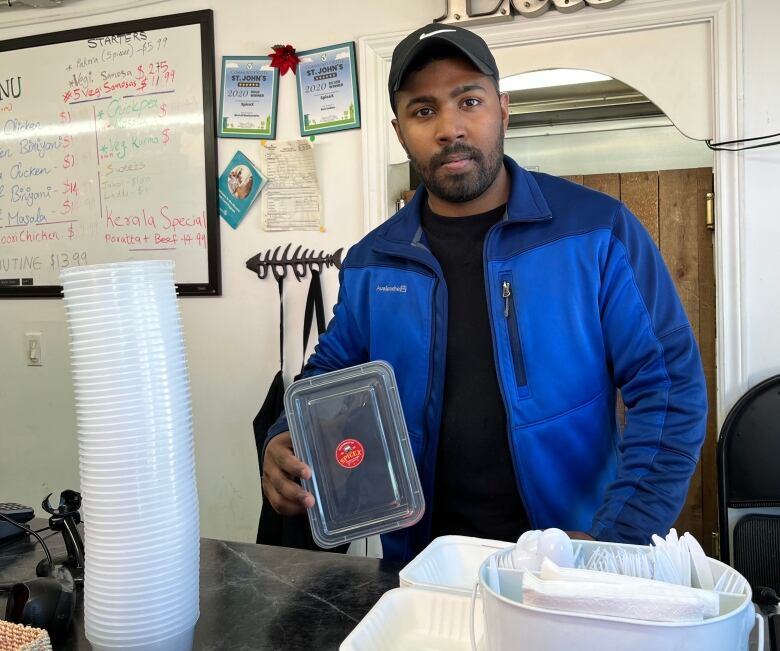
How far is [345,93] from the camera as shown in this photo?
2.53m

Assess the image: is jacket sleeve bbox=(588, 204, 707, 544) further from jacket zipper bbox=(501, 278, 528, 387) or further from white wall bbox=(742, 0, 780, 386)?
white wall bbox=(742, 0, 780, 386)

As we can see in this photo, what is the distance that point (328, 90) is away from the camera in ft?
8.36

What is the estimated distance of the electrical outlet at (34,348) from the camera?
2.99m

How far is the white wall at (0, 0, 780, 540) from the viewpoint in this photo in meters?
2.57

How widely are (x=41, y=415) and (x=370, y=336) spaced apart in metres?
2.13

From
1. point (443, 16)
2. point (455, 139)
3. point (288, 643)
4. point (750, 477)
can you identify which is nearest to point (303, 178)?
point (443, 16)

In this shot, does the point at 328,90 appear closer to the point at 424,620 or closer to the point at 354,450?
the point at 354,450

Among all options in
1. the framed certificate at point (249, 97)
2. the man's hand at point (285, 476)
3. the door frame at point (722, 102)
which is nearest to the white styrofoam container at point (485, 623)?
the man's hand at point (285, 476)

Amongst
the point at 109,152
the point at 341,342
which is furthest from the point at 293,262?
the point at 341,342

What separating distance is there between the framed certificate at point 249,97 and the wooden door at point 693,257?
140 cm

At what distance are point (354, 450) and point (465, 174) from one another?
1.98 ft

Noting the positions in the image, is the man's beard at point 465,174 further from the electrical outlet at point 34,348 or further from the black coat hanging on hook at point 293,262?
the electrical outlet at point 34,348

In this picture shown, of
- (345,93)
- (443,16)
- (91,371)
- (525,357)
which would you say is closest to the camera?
(91,371)

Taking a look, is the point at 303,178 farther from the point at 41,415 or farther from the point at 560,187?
the point at 41,415
